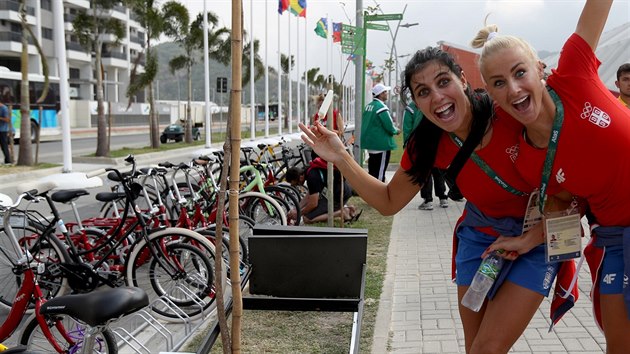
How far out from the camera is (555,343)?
4570 millimetres

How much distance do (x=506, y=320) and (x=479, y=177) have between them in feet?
1.93

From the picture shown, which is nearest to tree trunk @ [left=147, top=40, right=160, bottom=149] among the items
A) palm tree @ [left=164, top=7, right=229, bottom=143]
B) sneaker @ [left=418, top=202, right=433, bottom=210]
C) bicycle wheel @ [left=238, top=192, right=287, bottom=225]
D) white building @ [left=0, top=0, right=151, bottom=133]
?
palm tree @ [left=164, top=7, right=229, bottom=143]

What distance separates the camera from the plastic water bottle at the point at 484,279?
2.73 meters

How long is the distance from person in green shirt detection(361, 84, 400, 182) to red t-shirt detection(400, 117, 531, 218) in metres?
7.88

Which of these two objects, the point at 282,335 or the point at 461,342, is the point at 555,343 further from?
the point at 282,335

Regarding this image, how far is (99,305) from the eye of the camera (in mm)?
2465

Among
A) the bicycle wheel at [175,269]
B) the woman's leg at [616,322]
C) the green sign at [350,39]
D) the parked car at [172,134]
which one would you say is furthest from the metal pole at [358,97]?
the parked car at [172,134]

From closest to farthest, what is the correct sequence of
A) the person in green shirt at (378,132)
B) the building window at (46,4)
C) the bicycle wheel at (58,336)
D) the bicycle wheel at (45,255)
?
the bicycle wheel at (58,336)
the bicycle wheel at (45,255)
the person in green shirt at (378,132)
the building window at (46,4)

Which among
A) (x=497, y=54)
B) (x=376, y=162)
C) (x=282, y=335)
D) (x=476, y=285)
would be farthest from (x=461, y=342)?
(x=376, y=162)

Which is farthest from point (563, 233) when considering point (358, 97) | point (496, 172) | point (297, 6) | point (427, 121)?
point (297, 6)

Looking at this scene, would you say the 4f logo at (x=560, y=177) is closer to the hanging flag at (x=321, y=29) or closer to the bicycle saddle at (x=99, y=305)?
the bicycle saddle at (x=99, y=305)

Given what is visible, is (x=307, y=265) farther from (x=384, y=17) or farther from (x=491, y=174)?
(x=384, y=17)

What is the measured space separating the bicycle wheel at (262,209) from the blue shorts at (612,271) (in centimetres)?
522

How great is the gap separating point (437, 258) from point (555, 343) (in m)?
2.88
